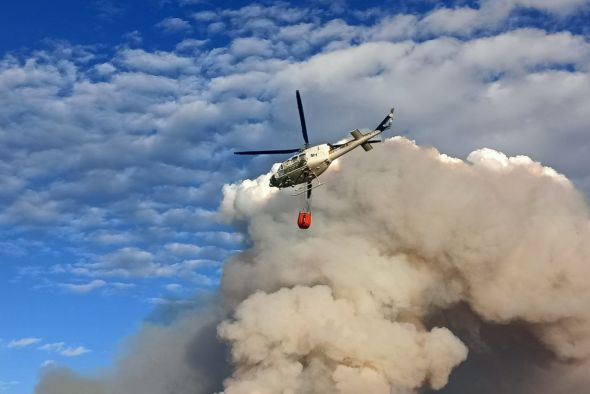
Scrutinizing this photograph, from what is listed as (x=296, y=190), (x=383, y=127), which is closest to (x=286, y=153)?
(x=296, y=190)

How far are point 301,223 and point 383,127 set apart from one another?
17870 millimetres

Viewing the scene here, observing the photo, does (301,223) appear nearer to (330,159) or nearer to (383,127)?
(330,159)

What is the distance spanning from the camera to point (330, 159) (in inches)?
3775

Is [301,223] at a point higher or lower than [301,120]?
lower

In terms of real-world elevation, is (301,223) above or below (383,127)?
below

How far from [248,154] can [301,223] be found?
12358 millimetres

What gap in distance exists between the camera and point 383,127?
96.6 m

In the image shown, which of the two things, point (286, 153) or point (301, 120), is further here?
point (286, 153)

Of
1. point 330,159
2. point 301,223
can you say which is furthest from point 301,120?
point 301,223

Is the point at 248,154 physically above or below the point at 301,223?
above

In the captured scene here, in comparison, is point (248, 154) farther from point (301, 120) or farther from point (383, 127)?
point (383, 127)

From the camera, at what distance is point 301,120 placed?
9175cm

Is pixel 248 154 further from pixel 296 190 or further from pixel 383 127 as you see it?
pixel 383 127

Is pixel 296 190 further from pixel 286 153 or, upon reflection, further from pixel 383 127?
pixel 383 127
